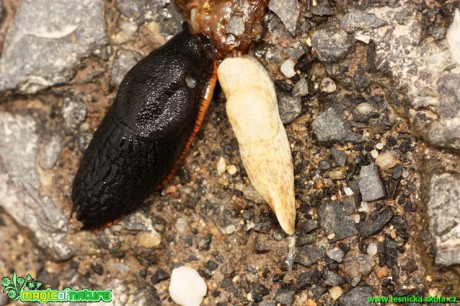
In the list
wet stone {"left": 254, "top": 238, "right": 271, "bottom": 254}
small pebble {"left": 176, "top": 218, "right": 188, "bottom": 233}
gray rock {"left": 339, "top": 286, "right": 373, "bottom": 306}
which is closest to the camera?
gray rock {"left": 339, "top": 286, "right": 373, "bottom": 306}

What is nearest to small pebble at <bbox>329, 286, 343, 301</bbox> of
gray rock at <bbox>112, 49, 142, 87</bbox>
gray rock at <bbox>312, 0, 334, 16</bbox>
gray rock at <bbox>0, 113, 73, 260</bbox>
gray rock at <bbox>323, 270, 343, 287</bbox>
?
gray rock at <bbox>323, 270, 343, 287</bbox>

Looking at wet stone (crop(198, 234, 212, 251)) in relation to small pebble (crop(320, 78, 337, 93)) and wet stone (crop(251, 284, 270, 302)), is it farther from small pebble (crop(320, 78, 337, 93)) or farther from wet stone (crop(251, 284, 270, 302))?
small pebble (crop(320, 78, 337, 93))

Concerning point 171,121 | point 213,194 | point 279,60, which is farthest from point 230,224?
point 279,60

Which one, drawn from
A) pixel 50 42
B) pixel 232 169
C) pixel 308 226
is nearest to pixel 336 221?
pixel 308 226

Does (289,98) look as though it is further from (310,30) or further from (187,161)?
(187,161)

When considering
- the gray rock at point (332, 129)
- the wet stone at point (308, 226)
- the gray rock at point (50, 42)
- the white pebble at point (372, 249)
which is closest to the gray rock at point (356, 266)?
the white pebble at point (372, 249)

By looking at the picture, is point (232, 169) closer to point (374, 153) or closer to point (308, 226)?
point (308, 226)
